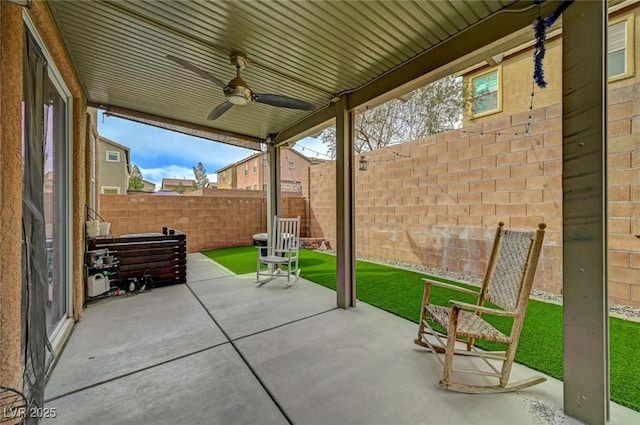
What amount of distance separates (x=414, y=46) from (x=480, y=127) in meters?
2.49

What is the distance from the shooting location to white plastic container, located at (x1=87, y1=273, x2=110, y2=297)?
3447 millimetres

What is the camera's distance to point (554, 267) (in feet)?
11.5

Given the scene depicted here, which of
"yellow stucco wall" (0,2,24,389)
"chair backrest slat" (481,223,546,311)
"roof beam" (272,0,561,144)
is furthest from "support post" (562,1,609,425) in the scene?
"yellow stucco wall" (0,2,24,389)

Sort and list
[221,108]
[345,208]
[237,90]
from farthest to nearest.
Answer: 1. [345,208]
2. [221,108]
3. [237,90]

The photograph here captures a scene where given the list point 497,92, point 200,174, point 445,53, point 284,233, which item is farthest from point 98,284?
point 200,174

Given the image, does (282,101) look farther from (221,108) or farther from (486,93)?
(486,93)

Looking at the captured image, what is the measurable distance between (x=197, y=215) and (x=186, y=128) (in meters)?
3.34

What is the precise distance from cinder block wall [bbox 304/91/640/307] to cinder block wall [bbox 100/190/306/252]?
135 inches

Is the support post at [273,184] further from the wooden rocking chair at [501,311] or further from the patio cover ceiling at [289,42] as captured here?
the wooden rocking chair at [501,311]

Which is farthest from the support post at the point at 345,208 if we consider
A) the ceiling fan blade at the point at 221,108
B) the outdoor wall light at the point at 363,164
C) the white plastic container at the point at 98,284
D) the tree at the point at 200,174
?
the tree at the point at 200,174

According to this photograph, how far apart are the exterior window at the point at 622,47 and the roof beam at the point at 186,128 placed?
21.9ft

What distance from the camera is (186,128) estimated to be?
15.3 feet

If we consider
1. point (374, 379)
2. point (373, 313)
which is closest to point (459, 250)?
point (373, 313)

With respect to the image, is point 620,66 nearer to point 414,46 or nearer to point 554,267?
Answer: point 554,267
